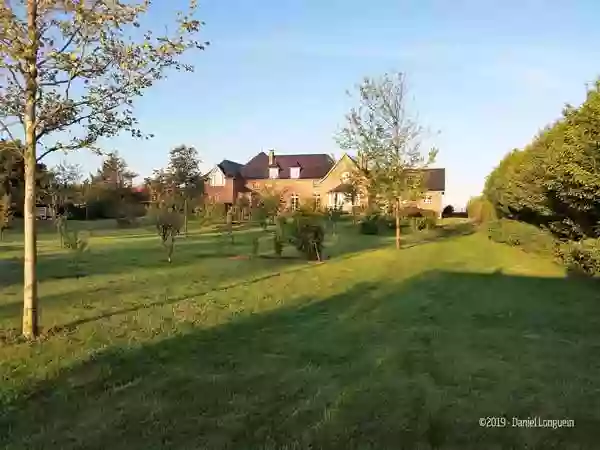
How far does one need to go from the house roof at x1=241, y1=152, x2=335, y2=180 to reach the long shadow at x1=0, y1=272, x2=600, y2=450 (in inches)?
2202

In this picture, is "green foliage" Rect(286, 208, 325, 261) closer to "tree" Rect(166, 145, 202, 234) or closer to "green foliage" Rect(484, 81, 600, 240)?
"green foliage" Rect(484, 81, 600, 240)

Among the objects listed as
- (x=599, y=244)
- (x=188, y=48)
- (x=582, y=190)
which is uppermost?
(x=188, y=48)

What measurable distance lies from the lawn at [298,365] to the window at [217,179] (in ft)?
168

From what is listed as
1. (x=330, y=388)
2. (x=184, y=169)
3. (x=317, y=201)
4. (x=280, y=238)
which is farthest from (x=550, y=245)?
(x=184, y=169)

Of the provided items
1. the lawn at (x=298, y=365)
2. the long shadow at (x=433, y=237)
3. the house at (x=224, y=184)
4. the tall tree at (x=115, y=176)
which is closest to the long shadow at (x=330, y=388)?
the lawn at (x=298, y=365)

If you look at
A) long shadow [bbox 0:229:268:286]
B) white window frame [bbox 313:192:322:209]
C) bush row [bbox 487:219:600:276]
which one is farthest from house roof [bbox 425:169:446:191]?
long shadow [bbox 0:229:268:286]

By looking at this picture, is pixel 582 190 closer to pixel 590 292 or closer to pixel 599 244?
pixel 599 244

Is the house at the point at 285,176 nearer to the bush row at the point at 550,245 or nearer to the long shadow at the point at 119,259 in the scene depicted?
the bush row at the point at 550,245

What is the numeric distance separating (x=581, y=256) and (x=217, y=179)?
53.1 meters

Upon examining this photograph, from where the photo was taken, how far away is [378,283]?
11.9m

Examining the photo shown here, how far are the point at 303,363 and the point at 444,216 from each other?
175 ft

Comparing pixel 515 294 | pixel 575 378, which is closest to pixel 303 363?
pixel 575 378

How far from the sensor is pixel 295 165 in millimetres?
64250

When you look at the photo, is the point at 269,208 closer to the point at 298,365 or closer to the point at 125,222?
the point at 125,222
